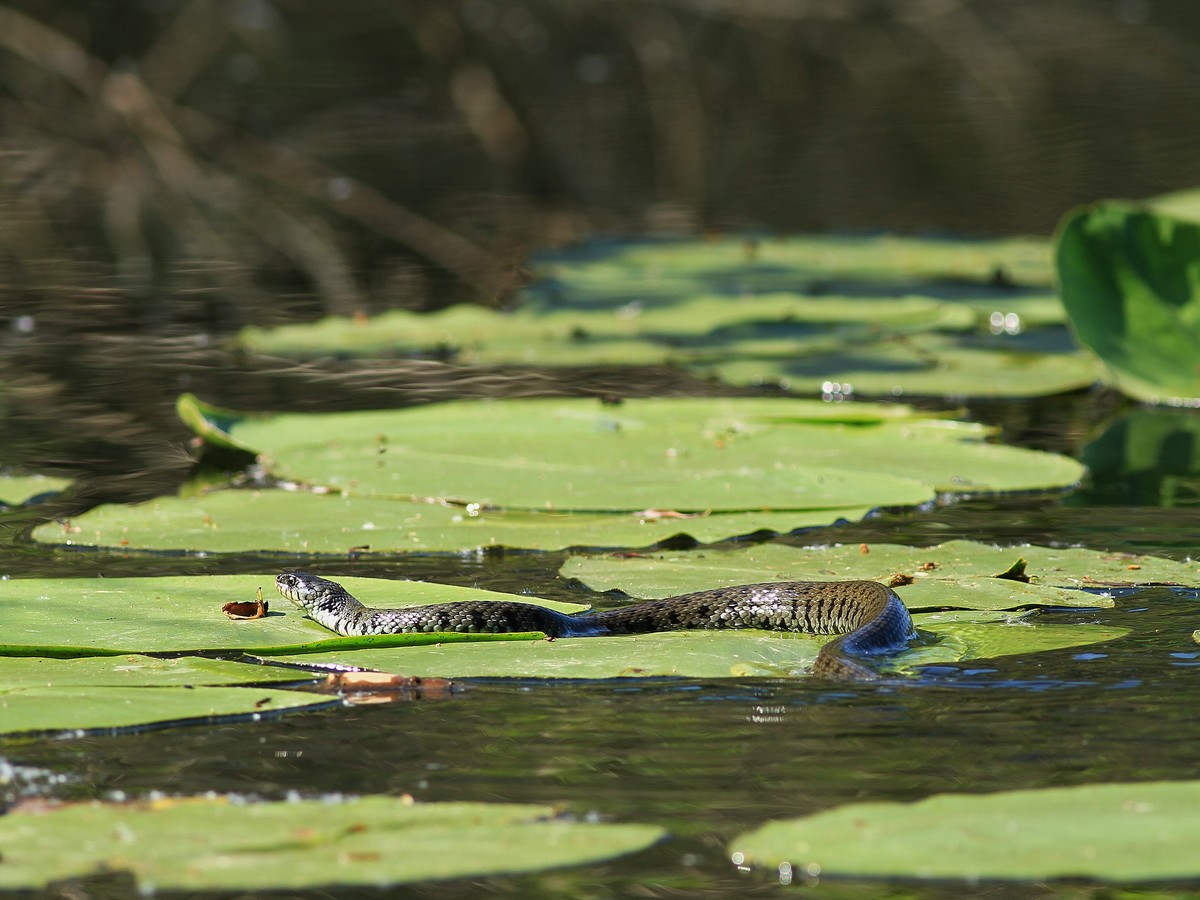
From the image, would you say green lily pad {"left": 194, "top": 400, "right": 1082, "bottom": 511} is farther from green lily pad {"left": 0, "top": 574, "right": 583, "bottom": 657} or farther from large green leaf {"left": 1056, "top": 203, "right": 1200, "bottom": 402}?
green lily pad {"left": 0, "top": 574, "right": 583, "bottom": 657}

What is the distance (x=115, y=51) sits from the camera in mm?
15664

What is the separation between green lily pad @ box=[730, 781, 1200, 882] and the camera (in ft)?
6.92

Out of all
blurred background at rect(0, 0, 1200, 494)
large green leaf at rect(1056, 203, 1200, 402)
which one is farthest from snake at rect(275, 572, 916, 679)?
large green leaf at rect(1056, 203, 1200, 402)

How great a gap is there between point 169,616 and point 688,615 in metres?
1.09

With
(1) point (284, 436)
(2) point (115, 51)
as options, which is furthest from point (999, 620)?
(2) point (115, 51)

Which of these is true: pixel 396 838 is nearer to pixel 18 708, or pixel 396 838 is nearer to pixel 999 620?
pixel 18 708

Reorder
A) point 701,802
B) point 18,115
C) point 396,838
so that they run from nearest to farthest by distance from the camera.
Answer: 1. point 396,838
2. point 701,802
3. point 18,115

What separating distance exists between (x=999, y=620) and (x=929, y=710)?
0.56 metres

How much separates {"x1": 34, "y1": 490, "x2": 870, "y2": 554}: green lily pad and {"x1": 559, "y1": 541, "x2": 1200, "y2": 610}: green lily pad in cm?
17

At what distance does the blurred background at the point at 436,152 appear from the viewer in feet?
24.3

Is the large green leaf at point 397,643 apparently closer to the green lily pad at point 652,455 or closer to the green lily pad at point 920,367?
the green lily pad at point 652,455

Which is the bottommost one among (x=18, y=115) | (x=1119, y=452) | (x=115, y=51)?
(x=1119, y=452)

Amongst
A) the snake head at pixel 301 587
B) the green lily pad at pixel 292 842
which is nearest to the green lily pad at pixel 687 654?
the snake head at pixel 301 587

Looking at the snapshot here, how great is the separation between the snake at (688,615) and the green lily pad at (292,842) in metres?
0.93
